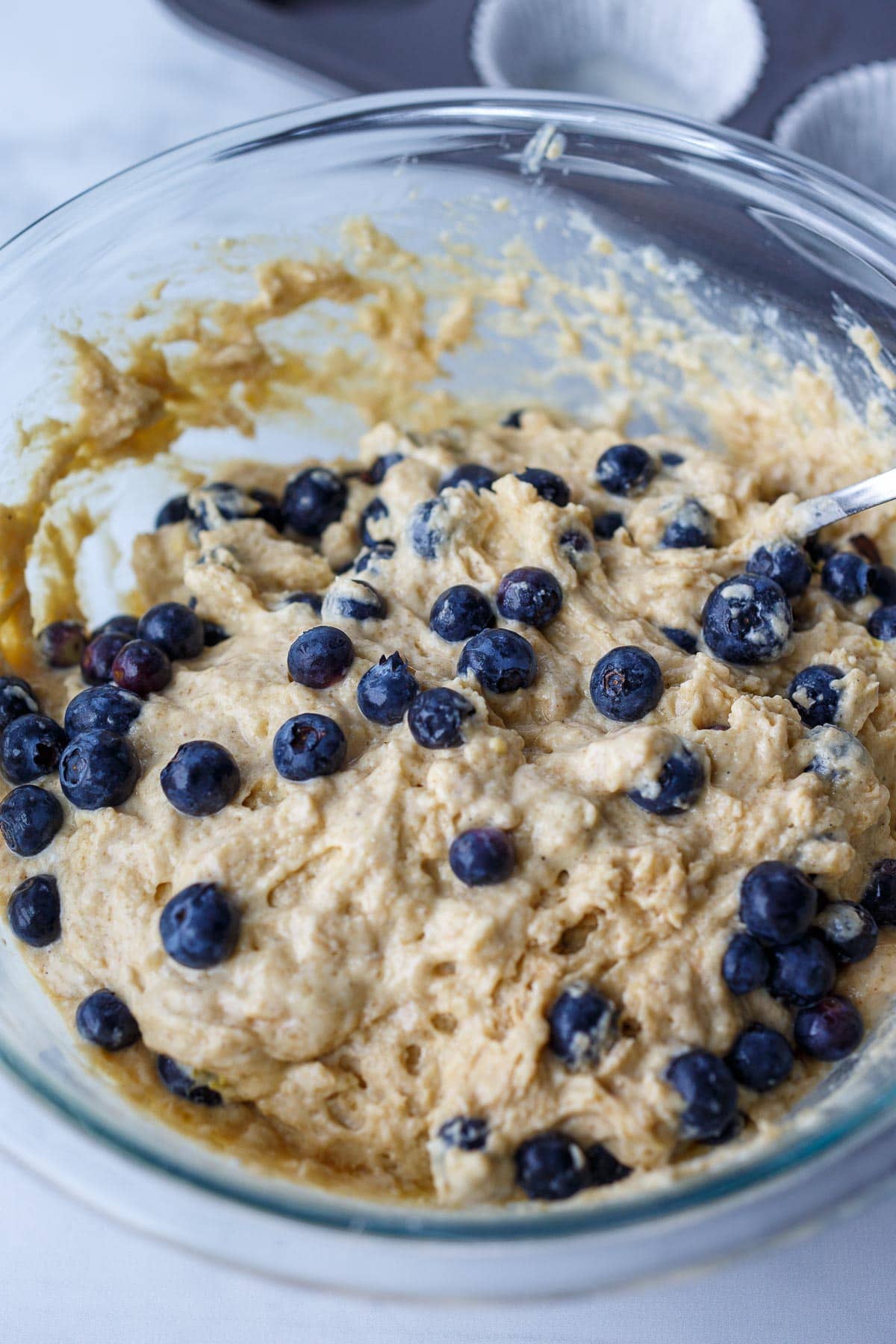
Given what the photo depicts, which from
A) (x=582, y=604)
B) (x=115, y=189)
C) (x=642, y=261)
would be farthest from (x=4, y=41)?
(x=582, y=604)

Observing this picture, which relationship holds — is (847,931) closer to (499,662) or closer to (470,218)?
(499,662)

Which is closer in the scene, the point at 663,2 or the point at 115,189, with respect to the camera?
the point at 115,189

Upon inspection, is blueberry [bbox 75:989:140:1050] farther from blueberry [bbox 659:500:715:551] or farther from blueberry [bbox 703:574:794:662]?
blueberry [bbox 659:500:715:551]

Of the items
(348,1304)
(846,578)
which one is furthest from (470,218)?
(348,1304)

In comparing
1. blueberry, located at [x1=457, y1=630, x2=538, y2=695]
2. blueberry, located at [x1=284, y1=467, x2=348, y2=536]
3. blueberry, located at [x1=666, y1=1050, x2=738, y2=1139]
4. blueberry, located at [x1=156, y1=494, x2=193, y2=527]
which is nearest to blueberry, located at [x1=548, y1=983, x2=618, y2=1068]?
blueberry, located at [x1=666, y1=1050, x2=738, y2=1139]

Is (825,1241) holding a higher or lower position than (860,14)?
lower

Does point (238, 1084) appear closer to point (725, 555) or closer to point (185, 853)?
point (185, 853)
